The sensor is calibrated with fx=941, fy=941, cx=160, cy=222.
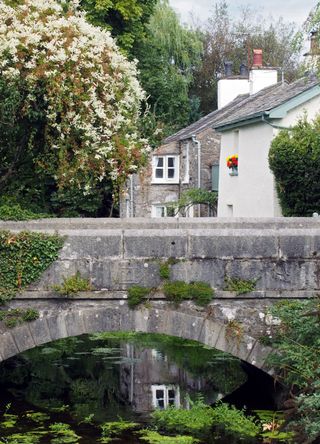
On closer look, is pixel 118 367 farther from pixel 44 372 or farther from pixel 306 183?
pixel 306 183

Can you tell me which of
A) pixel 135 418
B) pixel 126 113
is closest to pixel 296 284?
pixel 135 418

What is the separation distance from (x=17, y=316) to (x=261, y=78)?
24.6 m

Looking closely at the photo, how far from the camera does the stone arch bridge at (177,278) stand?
1166 cm

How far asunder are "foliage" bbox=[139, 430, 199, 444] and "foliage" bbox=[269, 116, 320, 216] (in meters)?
11.5

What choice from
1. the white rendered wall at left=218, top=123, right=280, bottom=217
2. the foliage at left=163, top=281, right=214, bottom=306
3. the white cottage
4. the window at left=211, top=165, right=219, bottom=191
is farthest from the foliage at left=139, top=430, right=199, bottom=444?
the window at left=211, top=165, right=219, bottom=191

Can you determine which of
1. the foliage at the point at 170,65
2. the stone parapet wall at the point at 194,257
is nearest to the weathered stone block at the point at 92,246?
the stone parapet wall at the point at 194,257

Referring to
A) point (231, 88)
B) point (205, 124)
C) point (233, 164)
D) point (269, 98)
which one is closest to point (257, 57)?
point (205, 124)

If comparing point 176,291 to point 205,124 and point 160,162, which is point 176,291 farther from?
point 160,162

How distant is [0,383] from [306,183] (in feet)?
31.3

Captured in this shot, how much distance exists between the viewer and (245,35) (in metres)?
53.3

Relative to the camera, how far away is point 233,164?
29.6 m

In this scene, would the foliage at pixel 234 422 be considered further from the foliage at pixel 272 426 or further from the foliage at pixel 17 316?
the foliage at pixel 17 316

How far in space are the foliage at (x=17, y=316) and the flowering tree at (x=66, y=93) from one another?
13.4 feet

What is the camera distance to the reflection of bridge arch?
11617mm
